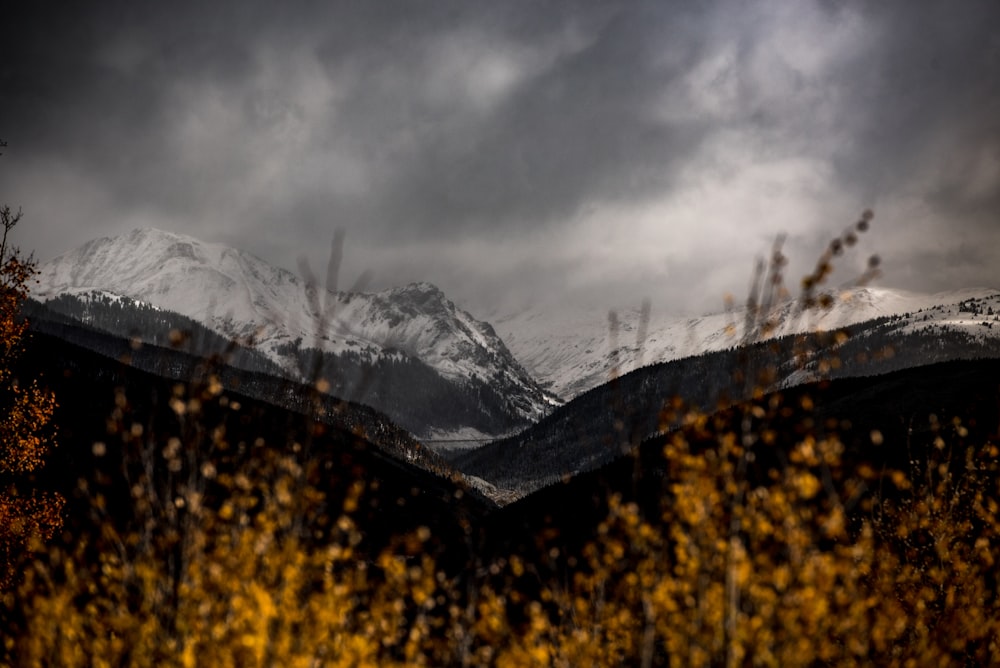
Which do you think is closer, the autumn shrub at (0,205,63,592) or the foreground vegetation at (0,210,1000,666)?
the foreground vegetation at (0,210,1000,666)

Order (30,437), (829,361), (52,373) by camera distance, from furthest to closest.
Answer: (52,373) → (30,437) → (829,361)

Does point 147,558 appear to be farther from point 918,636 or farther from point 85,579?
point 918,636

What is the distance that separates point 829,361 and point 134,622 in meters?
11.9

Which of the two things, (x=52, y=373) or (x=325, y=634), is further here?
(x=52, y=373)

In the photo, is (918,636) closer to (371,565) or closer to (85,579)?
(85,579)

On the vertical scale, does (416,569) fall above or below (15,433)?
below

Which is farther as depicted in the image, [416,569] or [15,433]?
[15,433]

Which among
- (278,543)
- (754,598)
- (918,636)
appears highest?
(278,543)

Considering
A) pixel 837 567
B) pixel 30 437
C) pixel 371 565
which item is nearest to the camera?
pixel 837 567

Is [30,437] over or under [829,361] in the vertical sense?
over

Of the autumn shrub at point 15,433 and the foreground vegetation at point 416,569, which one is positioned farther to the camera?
the autumn shrub at point 15,433

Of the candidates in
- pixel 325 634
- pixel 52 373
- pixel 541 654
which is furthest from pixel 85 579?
pixel 52 373

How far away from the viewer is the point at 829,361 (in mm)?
9273

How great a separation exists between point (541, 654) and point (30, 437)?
947 inches
